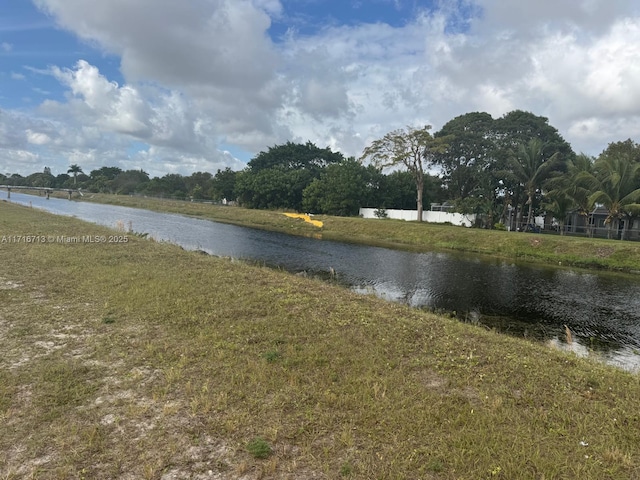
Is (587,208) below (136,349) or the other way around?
the other way around

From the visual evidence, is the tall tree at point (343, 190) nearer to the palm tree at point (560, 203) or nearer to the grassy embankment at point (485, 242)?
the grassy embankment at point (485, 242)

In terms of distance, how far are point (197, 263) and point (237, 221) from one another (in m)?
41.4

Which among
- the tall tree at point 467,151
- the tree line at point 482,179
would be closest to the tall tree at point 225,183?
the tree line at point 482,179

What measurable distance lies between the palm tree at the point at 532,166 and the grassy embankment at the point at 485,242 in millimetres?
9040

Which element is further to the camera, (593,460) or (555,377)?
(555,377)

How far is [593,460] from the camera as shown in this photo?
4.13 m

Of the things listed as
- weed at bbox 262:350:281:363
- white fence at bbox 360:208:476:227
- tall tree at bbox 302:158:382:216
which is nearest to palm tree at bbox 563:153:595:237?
white fence at bbox 360:208:476:227

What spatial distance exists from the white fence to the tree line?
1279 millimetres

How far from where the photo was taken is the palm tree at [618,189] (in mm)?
32031

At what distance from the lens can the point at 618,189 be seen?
32625 mm

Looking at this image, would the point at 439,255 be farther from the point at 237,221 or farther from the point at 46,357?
the point at 237,221

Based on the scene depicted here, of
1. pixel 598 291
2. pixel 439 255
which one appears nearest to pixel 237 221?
pixel 439 255

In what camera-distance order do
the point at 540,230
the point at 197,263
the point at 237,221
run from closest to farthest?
the point at 197,263 → the point at 540,230 → the point at 237,221

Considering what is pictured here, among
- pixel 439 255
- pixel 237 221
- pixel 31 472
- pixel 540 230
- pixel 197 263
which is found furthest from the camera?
pixel 237 221
